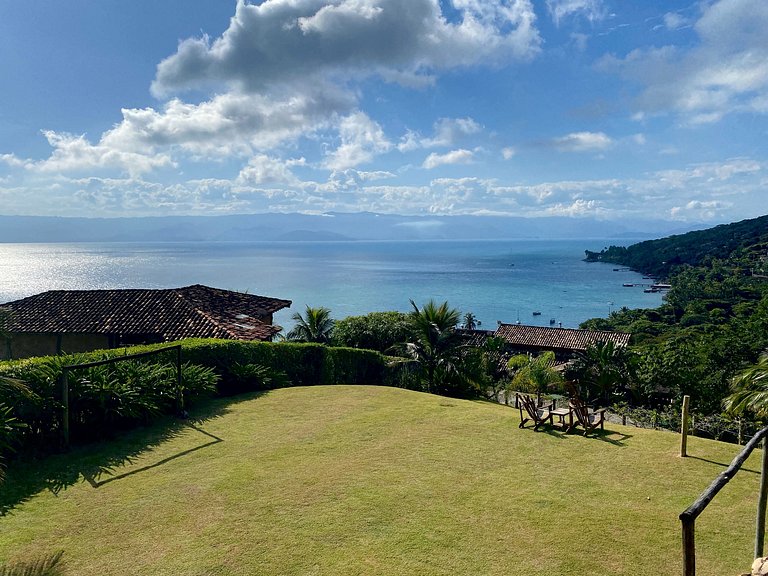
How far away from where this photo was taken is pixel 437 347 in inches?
780

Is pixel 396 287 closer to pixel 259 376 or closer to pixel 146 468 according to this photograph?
pixel 259 376

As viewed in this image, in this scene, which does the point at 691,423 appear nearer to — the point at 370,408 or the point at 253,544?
the point at 370,408

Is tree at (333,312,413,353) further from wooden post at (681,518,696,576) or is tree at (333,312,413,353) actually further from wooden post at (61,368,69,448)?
wooden post at (681,518,696,576)

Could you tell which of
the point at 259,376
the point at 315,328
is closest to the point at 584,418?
the point at 259,376

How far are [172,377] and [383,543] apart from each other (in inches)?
328

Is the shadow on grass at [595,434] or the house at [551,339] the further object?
the house at [551,339]

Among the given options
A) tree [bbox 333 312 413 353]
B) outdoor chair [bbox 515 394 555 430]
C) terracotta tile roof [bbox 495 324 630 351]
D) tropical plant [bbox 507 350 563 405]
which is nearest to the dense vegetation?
tropical plant [bbox 507 350 563 405]

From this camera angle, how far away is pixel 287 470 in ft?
28.5

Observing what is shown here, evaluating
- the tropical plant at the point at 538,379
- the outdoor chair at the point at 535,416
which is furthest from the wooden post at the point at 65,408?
the tropical plant at the point at 538,379

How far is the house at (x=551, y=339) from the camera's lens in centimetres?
5212

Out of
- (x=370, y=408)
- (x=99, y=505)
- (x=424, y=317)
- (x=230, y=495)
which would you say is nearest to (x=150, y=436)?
(x=99, y=505)

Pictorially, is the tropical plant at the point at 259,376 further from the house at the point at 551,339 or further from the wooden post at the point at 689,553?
the house at the point at 551,339

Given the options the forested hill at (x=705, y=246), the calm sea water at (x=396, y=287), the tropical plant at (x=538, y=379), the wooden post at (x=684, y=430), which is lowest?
the calm sea water at (x=396, y=287)

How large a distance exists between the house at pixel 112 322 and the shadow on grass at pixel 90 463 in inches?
341
